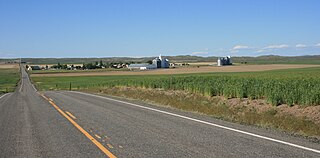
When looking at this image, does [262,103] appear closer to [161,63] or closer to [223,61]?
[161,63]

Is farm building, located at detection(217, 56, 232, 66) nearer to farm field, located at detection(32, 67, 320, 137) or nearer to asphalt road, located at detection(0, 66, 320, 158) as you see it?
farm field, located at detection(32, 67, 320, 137)

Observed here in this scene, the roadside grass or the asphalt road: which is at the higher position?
the asphalt road

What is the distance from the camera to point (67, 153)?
8.69 m

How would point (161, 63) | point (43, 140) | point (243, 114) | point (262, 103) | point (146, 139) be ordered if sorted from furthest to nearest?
point (161, 63), point (262, 103), point (243, 114), point (43, 140), point (146, 139)

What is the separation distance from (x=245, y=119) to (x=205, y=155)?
643 cm

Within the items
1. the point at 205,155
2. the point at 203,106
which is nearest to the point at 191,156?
the point at 205,155

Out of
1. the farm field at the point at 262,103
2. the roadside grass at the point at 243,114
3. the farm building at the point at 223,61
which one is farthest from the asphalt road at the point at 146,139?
the farm building at the point at 223,61

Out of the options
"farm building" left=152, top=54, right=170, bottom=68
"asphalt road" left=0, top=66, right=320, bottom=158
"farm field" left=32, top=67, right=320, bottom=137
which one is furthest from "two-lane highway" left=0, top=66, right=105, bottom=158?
"farm building" left=152, top=54, right=170, bottom=68

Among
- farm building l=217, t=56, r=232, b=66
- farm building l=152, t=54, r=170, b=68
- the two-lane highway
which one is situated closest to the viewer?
the two-lane highway

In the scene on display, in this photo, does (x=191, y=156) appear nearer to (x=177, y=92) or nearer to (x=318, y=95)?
(x=318, y=95)

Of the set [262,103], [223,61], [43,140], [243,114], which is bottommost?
[243,114]

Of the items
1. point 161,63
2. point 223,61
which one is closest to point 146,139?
point 161,63

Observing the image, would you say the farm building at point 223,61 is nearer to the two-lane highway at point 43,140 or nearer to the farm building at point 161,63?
the farm building at point 161,63

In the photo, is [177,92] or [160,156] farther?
[177,92]
